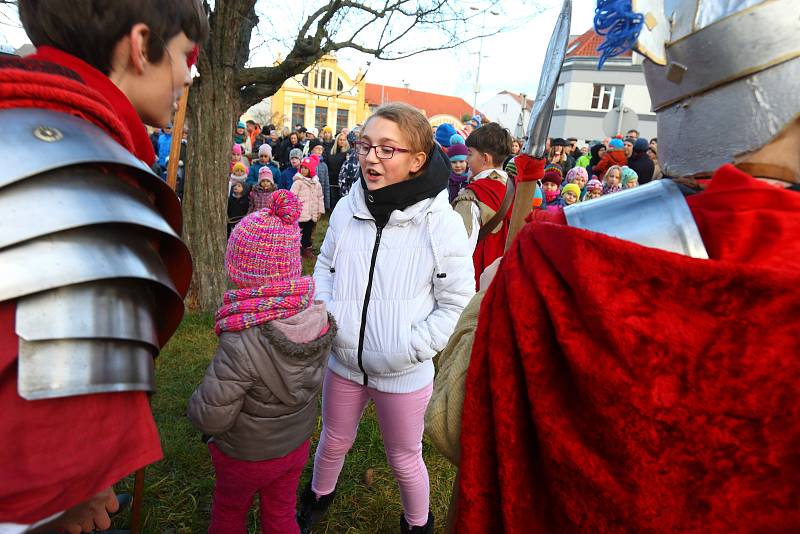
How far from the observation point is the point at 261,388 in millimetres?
1906

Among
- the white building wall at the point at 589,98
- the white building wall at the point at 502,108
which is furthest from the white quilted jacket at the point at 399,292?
the white building wall at the point at 502,108

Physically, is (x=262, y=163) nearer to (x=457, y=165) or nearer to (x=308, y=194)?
(x=308, y=194)

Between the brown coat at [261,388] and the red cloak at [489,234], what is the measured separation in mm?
1751

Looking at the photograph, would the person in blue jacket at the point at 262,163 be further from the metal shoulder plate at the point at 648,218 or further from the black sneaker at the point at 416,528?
the metal shoulder plate at the point at 648,218

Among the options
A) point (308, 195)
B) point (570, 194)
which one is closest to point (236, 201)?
point (308, 195)

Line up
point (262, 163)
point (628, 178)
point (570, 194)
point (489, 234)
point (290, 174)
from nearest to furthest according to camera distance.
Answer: point (489, 234), point (570, 194), point (628, 178), point (290, 174), point (262, 163)

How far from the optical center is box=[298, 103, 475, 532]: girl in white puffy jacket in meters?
2.20

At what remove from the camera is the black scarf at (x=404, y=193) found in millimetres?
2213

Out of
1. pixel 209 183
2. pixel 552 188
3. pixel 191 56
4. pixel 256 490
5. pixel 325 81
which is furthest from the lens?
pixel 325 81

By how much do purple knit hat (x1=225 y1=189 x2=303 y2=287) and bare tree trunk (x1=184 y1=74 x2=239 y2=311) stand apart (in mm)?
3028

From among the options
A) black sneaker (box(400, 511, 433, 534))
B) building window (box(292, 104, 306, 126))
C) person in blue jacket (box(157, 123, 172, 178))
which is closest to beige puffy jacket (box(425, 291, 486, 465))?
black sneaker (box(400, 511, 433, 534))

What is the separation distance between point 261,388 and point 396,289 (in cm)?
72

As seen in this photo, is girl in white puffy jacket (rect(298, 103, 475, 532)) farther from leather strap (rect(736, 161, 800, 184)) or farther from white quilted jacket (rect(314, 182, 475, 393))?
leather strap (rect(736, 161, 800, 184))

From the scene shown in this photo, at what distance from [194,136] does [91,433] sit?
4.31m
